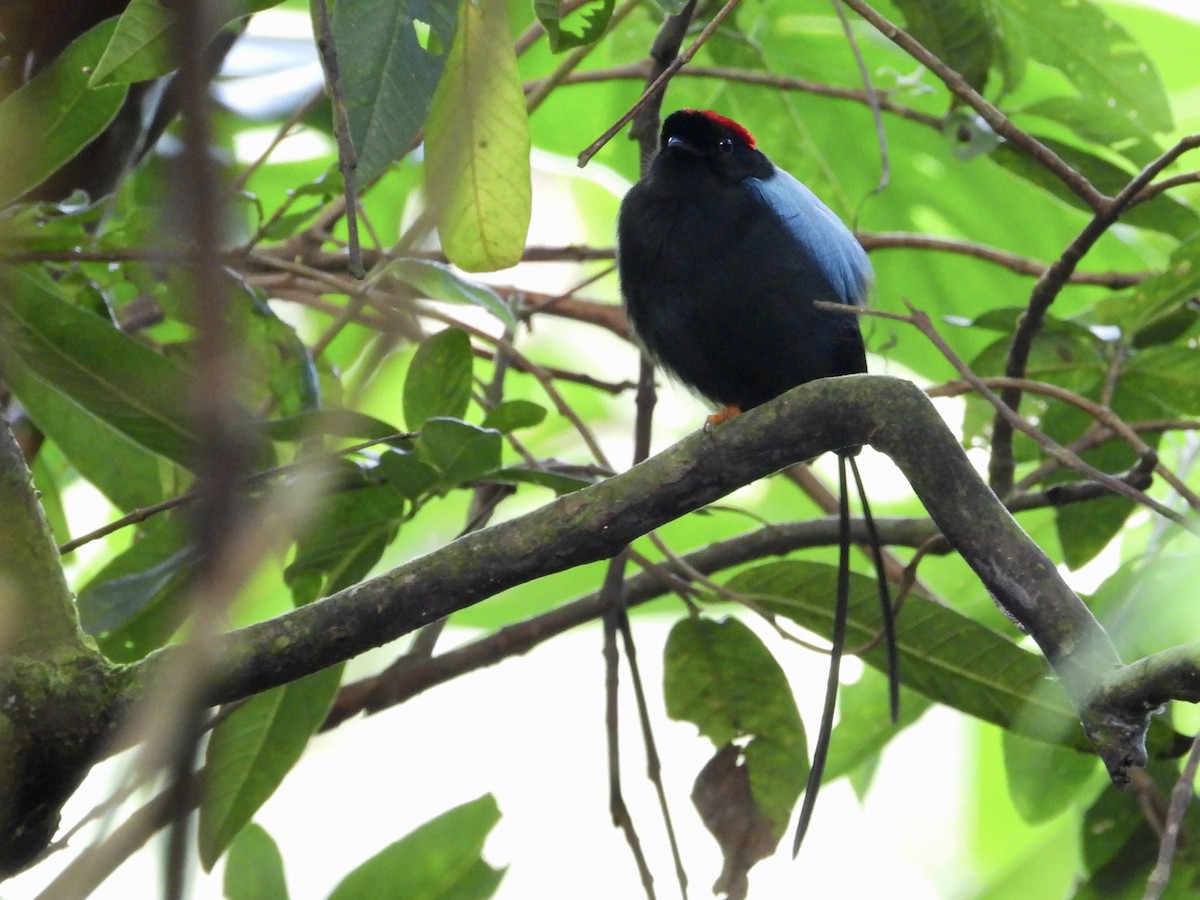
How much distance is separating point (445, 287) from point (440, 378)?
0.15 meters

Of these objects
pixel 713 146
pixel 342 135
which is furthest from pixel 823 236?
pixel 342 135

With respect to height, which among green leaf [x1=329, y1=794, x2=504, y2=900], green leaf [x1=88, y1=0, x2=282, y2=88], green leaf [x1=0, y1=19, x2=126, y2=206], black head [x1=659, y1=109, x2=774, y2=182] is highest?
green leaf [x1=0, y1=19, x2=126, y2=206]

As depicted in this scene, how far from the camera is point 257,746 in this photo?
2049 millimetres

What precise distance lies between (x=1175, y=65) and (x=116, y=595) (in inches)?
117

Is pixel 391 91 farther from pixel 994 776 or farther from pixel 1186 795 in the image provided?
pixel 994 776

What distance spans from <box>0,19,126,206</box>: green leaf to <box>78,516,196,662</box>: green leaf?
1.90ft

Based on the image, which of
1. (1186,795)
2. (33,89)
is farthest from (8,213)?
(1186,795)

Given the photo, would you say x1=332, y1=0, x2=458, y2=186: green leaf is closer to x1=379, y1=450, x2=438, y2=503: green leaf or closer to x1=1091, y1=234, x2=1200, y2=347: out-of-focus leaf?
x1=379, y1=450, x2=438, y2=503: green leaf

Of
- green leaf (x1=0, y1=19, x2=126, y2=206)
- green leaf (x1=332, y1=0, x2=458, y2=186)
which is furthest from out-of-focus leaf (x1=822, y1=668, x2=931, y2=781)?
green leaf (x1=0, y1=19, x2=126, y2=206)

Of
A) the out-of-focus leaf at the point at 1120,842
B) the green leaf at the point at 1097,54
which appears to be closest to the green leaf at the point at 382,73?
the green leaf at the point at 1097,54

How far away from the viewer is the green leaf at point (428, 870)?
206 cm

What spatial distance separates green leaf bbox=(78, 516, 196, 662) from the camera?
1.92 m

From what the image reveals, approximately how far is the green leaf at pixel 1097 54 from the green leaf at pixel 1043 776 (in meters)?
1.27

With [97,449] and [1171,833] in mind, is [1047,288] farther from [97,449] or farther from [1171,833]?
[97,449]
